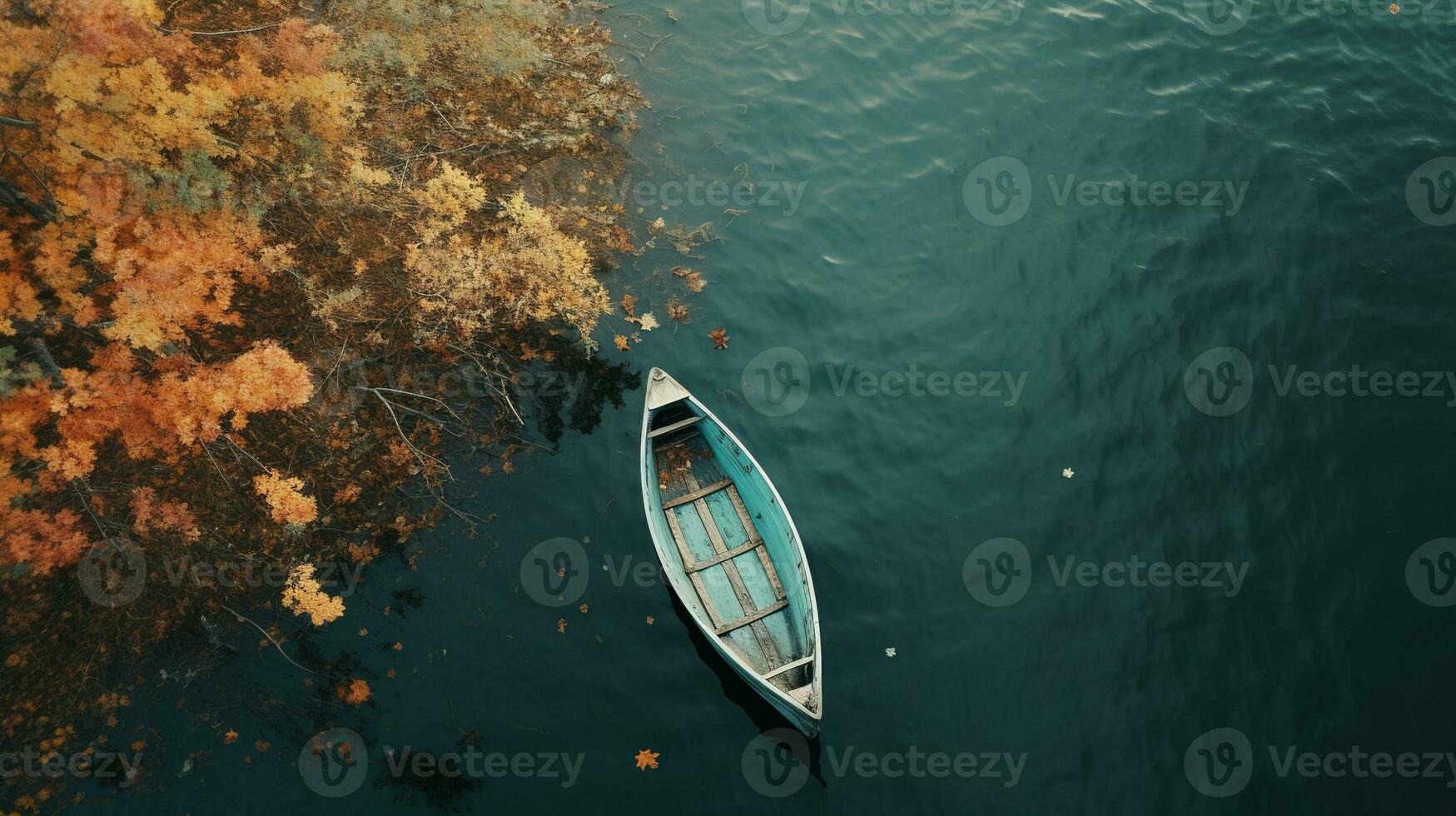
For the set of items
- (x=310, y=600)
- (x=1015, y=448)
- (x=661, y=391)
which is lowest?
(x=310, y=600)

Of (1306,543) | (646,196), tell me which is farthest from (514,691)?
(1306,543)

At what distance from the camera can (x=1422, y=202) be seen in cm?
2052

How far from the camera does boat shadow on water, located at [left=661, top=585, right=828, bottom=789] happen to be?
14.2 metres

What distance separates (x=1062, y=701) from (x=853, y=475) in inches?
243

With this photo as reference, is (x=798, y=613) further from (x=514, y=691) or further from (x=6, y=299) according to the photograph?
(x=6, y=299)

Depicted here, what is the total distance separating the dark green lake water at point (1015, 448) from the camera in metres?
14.3

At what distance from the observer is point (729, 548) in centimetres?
1568
